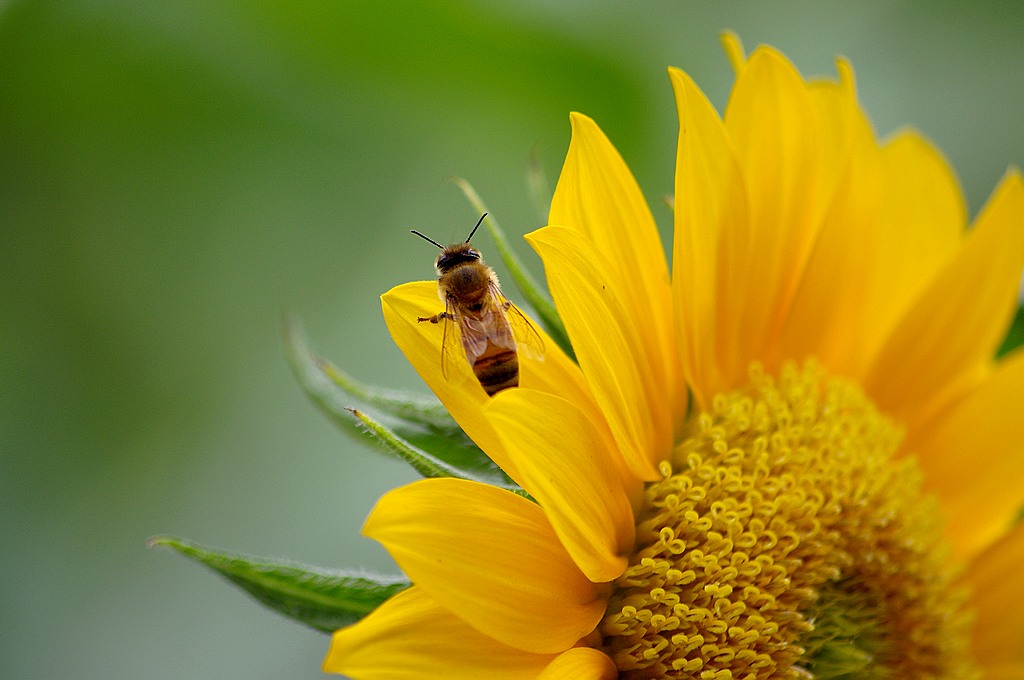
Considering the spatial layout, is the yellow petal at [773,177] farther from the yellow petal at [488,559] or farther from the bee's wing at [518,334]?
the yellow petal at [488,559]

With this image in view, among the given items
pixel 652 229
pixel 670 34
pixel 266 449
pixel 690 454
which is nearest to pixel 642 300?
pixel 652 229

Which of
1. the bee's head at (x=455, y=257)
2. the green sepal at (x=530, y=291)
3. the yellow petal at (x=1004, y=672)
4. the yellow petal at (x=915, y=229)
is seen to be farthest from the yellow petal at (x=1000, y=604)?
the bee's head at (x=455, y=257)

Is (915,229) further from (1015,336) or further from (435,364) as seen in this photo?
(435,364)

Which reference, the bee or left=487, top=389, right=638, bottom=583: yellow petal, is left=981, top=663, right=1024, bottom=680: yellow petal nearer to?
left=487, top=389, right=638, bottom=583: yellow petal

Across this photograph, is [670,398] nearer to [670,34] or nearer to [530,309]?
[530,309]

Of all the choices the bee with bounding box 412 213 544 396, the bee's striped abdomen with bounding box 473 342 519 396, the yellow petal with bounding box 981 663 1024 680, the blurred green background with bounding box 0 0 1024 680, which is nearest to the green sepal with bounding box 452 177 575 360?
the bee with bounding box 412 213 544 396
